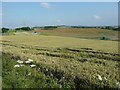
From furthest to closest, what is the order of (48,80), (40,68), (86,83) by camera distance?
(40,68), (48,80), (86,83)

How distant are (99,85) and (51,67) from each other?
3738 millimetres

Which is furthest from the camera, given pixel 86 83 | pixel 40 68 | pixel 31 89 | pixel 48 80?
pixel 40 68

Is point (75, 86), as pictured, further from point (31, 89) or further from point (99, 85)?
point (31, 89)

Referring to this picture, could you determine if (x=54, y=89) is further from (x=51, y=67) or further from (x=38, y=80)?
(x=51, y=67)

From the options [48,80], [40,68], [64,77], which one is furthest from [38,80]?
[40,68]

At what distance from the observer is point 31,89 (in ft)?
27.2

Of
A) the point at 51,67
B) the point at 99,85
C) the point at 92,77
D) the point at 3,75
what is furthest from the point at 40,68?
the point at 99,85

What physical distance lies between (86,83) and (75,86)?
0.41 m

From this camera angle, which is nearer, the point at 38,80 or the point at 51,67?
the point at 38,80

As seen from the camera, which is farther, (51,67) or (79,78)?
(51,67)

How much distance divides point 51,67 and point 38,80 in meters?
2.56

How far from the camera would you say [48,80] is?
Result: 31.3 ft

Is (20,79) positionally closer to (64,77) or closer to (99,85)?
(64,77)

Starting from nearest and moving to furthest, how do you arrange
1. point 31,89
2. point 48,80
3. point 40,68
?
point 31,89
point 48,80
point 40,68
